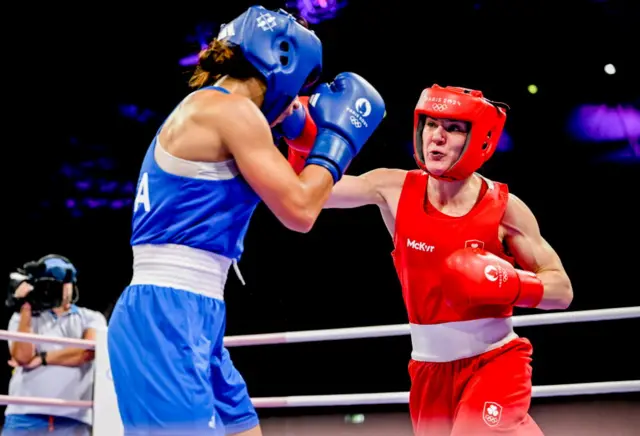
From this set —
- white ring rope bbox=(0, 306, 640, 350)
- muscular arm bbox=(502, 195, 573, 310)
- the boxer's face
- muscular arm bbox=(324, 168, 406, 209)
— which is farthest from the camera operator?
muscular arm bbox=(502, 195, 573, 310)

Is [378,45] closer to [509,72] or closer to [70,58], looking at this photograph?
[509,72]

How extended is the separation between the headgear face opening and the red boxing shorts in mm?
520

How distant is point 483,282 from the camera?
6.64 ft

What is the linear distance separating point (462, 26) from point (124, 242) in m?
3.22

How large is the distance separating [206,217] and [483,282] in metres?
0.84

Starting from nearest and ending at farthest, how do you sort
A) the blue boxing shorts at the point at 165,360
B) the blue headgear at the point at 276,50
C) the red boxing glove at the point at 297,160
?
the blue boxing shorts at the point at 165,360 → the blue headgear at the point at 276,50 → the red boxing glove at the point at 297,160

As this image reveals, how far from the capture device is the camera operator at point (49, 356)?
11.2 feet

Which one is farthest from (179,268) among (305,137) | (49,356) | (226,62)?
(49,356)

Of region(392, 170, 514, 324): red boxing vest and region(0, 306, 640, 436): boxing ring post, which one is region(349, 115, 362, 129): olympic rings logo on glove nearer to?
region(392, 170, 514, 324): red boxing vest

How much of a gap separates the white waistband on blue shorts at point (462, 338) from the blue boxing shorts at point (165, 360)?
0.83 m

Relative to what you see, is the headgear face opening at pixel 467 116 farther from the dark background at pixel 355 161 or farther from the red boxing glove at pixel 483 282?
the dark background at pixel 355 161

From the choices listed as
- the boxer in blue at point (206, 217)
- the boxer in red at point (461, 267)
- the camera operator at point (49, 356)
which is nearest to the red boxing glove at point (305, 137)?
the boxer in red at point (461, 267)

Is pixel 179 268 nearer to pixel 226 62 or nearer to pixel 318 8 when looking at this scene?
pixel 226 62

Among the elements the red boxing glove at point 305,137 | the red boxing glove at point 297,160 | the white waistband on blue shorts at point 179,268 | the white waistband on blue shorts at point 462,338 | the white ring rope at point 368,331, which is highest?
the red boxing glove at point 305,137
